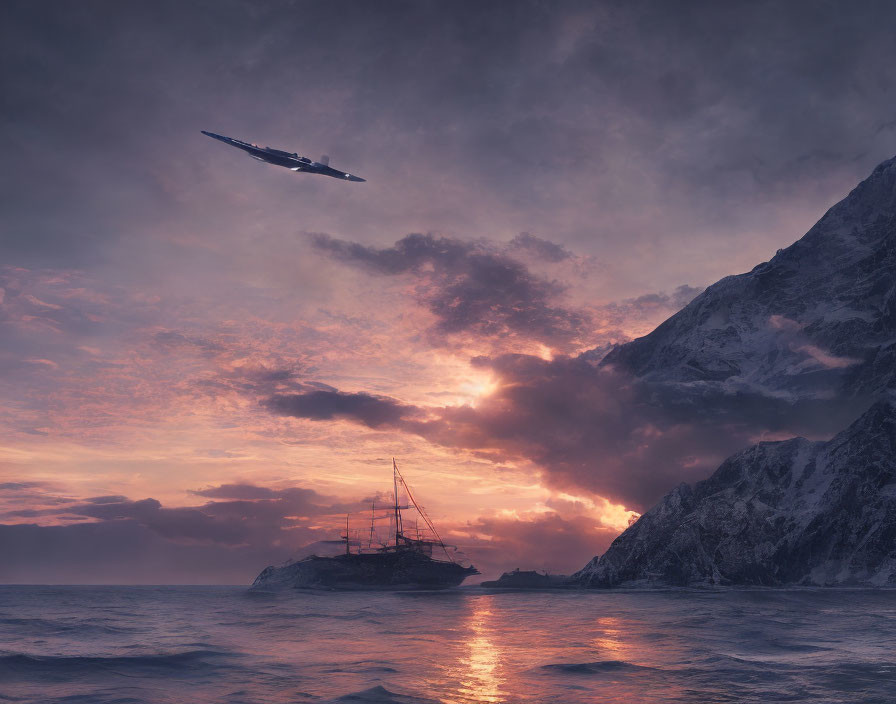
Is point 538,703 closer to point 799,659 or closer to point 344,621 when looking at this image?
point 799,659

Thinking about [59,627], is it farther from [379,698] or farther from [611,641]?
[611,641]

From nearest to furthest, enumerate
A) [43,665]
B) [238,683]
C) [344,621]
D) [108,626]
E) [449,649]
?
[238,683] < [43,665] < [449,649] < [108,626] < [344,621]

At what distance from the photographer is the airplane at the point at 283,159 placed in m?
74.9

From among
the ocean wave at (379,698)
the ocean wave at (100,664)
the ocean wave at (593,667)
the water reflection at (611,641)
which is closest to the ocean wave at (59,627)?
the ocean wave at (100,664)

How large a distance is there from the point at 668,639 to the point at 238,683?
4231 cm

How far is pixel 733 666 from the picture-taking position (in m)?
44.7

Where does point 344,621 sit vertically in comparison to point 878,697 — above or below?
below

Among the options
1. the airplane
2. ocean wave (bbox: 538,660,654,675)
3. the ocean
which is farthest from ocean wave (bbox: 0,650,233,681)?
the airplane

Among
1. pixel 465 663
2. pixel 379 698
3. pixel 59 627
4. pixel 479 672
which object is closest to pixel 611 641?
pixel 465 663

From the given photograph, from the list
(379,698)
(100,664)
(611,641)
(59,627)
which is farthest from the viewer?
(59,627)

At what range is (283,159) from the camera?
248ft

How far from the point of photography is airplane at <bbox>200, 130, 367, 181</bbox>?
246 feet

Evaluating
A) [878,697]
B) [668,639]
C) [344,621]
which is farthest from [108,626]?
[878,697]

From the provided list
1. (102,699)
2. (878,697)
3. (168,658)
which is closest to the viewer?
(878,697)
